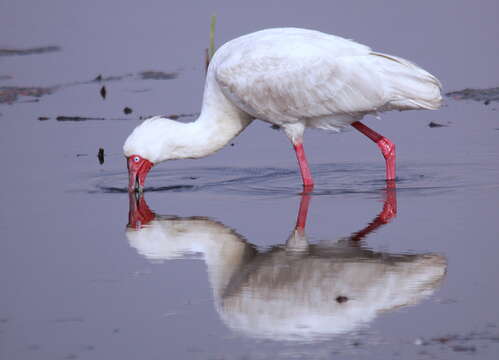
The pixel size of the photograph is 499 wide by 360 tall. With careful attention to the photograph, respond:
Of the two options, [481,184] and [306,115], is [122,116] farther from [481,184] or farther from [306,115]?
[481,184]

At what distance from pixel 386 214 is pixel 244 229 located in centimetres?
115

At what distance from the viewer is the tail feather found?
1065cm

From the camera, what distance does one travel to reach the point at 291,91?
35.9 ft

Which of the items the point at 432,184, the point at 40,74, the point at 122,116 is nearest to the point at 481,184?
the point at 432,184

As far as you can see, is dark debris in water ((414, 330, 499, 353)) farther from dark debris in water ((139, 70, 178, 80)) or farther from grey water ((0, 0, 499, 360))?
dark debris in water ((139, 70, 178, 80))

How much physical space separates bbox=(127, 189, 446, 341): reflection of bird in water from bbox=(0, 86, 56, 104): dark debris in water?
695cm

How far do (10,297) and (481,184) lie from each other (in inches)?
178

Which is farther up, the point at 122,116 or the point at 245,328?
A: the point at 245,328

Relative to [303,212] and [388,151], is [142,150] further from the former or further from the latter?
[388,151]

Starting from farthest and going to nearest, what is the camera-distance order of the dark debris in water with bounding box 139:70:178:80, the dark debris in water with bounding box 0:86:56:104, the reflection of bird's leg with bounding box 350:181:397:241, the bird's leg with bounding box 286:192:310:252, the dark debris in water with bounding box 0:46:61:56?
the dark debris in water with bounding box 0:46:61:56 < the dark debris in water with bounding box 139:70:178:80 < the dark debris in water with bounding box 0:86:56:104 < the reflection of bird's leg with bounding box 350:181:397:241 < the bird's leg with bounding box 286:192:310:252

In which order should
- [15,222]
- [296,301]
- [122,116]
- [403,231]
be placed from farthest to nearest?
[122,116] → [15,222] → [403,231] → [296,301]

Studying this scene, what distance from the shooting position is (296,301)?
7.04 metres

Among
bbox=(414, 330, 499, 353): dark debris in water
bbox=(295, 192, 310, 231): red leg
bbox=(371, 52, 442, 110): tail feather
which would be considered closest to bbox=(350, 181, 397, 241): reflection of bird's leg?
bbox=(295, 192, 310, 231): red leg

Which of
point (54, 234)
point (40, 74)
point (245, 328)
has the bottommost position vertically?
point (40, 74)
